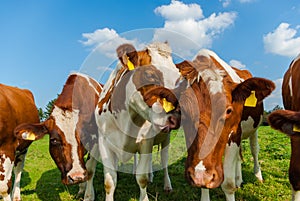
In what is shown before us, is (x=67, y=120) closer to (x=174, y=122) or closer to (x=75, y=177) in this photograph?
(x=75, y=177)

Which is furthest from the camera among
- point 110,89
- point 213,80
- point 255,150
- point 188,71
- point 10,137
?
point 255,150

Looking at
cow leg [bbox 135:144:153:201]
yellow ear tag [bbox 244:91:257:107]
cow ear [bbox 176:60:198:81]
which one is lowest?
cow leg [bbox 135:144:153:201]

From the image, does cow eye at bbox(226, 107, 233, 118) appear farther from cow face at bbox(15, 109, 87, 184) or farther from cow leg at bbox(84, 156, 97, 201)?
cow leg at bbox(84, 156, 97, 201)

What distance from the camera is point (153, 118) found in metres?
4.59

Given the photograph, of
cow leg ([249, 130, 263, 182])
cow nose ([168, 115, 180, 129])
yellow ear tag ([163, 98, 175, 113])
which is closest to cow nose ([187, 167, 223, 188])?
cow nose ([168, 115, 180, 129])

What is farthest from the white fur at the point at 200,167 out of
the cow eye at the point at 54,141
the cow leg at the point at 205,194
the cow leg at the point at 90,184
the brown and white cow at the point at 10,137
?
the brown and white cow at the point at 10,137

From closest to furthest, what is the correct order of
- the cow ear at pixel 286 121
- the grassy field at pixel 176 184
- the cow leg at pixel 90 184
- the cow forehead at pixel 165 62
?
the cow ear at pixel 286 121
the cow forehead at pixel 165 62
the grassy field at pixel 176 184
the cow leg at pixel 90 184

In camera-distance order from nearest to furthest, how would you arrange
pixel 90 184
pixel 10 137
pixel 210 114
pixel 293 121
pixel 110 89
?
pixel 293 121 → pixel 210 114 → pixel 110 89 → pixel 10 137 → pixel 90 184

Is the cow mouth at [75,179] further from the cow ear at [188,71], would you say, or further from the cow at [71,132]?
the cow ear at [188,71]

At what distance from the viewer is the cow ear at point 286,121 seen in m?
3.36

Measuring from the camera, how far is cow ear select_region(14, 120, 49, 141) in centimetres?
585

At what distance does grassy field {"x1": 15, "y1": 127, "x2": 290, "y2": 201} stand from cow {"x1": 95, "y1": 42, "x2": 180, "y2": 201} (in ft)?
1.93

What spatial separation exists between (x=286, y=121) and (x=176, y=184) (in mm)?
4603

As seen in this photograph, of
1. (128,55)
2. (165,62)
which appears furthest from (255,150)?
(128,55)
